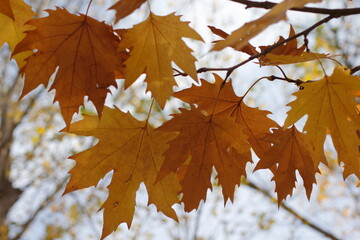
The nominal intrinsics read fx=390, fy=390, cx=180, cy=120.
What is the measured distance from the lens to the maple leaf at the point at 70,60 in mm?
1000

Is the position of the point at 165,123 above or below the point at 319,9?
below

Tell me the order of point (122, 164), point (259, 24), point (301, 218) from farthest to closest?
point (301, 218) < point (122, 164) < point (259, 24)

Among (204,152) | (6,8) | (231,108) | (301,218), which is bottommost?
(204,152)

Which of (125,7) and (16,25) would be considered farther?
(16,25)

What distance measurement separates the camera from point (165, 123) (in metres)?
0.99

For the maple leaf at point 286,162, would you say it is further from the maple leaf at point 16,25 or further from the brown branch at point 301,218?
the brown branch at point 301,218

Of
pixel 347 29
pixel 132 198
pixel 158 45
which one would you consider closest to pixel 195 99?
pixel 158 45

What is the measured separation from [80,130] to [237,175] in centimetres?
46

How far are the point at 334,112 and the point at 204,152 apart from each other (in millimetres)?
339

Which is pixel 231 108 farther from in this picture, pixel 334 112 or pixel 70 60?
pixel 70 60

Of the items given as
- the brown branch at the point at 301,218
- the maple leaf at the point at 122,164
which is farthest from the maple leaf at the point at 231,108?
the brown branch at the point at 301,218

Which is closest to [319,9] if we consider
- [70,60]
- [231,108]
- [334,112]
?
[334,112]

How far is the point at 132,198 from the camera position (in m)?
1.09

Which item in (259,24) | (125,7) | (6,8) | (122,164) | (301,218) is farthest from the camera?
A: (301,218)
